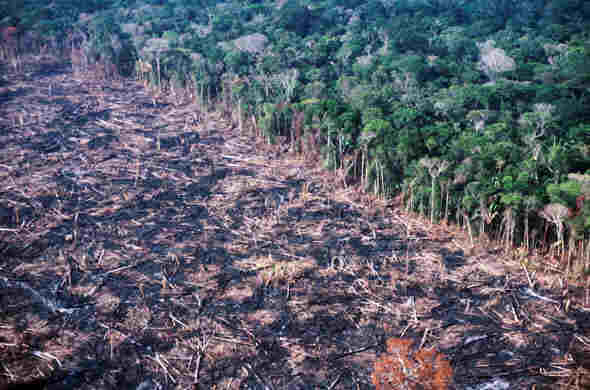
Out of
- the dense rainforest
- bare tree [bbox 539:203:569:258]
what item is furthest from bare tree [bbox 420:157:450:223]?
bare tree [bbox 539:203:569:258]

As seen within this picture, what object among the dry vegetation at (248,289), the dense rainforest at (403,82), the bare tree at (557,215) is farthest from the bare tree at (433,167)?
the bare tree at (557,215)

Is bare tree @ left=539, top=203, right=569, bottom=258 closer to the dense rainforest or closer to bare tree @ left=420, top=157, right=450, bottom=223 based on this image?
the dense rainforest

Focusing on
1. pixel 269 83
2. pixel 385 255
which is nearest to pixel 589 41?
pixel 269 83

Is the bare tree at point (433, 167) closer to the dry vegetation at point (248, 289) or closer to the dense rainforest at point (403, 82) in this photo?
the dense rainforest at point (403, 82)

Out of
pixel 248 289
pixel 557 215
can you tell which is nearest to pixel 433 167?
pixel 557 215

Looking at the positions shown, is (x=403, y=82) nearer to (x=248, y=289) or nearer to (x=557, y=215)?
(x=557, y=215)

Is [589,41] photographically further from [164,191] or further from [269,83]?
[164,191]
